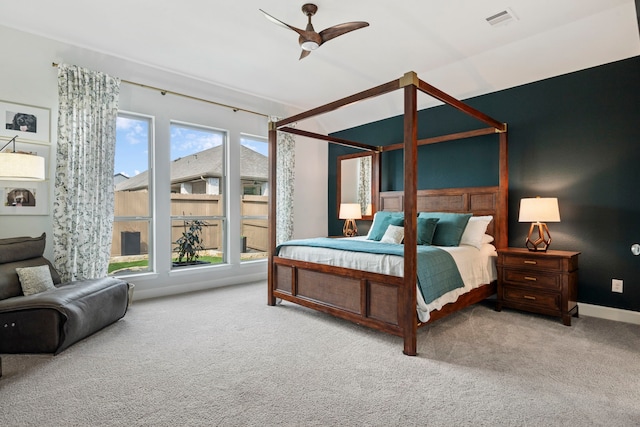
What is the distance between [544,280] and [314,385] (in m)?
2.73

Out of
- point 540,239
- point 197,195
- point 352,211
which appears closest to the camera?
point 540,239

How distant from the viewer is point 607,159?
3502 millimetres

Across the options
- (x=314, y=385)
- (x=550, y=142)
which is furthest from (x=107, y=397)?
(x=550, y=142)

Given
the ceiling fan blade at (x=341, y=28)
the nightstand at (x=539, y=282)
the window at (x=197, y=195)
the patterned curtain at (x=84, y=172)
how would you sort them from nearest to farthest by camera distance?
the ceiling fan blade at (x=341, y=28), the nightstand at (x=539, y=282), the patterned curtain at (x=84, y=172), the window at (x=197, y=195)

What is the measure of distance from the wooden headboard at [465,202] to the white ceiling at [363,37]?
1.35m

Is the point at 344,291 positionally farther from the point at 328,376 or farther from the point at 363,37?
the point at 363,37

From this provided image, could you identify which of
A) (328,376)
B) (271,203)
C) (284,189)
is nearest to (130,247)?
(271,203)

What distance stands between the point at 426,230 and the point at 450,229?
0.29 meters

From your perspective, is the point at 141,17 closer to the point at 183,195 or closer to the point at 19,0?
the point at 19,0

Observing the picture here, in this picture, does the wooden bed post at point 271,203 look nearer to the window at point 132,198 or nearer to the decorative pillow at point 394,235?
the decorative pillow at point 394,235

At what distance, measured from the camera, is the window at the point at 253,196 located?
554cm

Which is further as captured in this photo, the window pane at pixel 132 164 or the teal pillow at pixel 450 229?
the window pane at pixel 132 164

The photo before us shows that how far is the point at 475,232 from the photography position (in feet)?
13.0

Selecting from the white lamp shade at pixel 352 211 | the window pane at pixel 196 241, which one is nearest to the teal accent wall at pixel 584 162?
the white lamp shade at pixel 352 211
